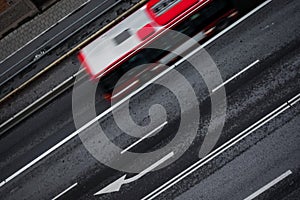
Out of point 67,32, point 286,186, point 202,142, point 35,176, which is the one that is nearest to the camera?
point 286,186

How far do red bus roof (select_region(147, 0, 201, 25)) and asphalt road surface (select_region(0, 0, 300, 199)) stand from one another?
243 centimetres

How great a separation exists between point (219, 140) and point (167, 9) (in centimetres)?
580

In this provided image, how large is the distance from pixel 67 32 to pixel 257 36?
356 inches

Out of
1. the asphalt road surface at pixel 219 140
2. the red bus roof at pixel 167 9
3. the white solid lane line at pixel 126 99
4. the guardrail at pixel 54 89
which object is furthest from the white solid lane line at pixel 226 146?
the guardrail at pixel 54 89

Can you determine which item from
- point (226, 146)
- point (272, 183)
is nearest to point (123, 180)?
point (226, 146)

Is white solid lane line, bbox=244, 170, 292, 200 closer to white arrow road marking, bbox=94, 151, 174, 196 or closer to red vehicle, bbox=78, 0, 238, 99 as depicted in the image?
white arrow road marking, bbox=94, 151, 174, 196

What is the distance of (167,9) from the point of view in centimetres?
1952

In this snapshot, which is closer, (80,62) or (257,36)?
(257,36)

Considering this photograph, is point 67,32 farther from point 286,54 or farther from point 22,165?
point 286,54

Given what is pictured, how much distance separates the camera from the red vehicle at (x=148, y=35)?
19422mm

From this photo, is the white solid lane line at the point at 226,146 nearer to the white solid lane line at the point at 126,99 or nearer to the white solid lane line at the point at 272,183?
the white solid lane line at the point at 272,183

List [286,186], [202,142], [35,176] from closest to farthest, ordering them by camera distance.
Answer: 1. [286,186]
2. [202,142]
3. [35,176]

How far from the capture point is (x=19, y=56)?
23.2 metres

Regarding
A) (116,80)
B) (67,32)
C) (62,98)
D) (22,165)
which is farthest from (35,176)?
(67,32)
